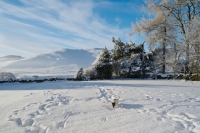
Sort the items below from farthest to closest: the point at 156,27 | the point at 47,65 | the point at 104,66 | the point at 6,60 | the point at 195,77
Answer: the point at 6,60, the point at 47,65, the point at 156,27, the point at 104,66, the point at 195,77

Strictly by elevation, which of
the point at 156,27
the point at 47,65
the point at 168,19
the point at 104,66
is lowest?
the point at 104,66

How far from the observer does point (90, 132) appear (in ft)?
8.19

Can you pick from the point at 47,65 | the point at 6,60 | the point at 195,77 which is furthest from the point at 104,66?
the point at 6,60

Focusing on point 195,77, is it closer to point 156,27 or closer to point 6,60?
point 156,27

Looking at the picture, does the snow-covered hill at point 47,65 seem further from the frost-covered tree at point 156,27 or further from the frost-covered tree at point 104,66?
the frost-covered tree at point 156,27

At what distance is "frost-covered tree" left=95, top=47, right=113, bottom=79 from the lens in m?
13.9

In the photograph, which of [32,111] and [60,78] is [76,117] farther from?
[60,78]

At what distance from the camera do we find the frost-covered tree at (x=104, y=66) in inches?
546

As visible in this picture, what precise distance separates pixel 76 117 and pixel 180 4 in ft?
45.2

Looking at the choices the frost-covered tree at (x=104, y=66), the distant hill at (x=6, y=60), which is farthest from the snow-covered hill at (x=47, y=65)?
the frost-covered tree at (x=104, y=66)

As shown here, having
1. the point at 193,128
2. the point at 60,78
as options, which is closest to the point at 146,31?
the point at 60,78

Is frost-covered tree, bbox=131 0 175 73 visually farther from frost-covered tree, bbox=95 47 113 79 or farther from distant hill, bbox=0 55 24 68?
distant hill, bbox=0 55 24 68

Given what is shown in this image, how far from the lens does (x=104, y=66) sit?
1385cm

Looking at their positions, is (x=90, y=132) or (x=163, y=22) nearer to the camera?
(x=90, y=132)
